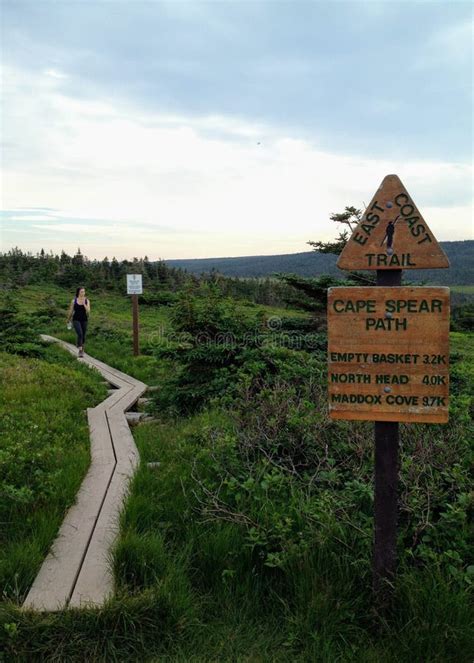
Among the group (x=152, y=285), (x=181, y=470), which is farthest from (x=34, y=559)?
(x=152, y=285)

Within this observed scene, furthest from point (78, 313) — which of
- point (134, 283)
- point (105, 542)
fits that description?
point (105, 542)

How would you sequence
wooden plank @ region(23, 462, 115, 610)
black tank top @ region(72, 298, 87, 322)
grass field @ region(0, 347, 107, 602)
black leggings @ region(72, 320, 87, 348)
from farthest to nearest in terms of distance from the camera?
black tank top @ region(72, 298, 87, 322) → black leggings @ region(72, 320, 87, 348) → grass field @ region(0, 347, 107, 602) → wooden plank @ region(23, 462, 115, 610)

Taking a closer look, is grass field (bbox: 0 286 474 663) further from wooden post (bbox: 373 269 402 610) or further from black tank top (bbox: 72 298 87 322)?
black tank top (bbox: 72 298 87 322)

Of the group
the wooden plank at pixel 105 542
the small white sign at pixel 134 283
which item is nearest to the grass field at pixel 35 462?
the wooden plank at pixel 105 542

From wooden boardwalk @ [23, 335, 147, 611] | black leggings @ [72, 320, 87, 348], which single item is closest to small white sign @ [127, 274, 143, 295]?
black leggings @ [72, 320, 87, 348]

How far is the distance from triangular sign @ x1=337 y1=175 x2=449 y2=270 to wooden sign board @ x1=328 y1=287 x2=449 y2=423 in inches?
6.2

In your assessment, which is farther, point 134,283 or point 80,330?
point 134,283

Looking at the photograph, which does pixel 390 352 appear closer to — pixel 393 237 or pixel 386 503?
pixel 393 237

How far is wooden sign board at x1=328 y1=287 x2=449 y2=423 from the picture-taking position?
2643 millimetres

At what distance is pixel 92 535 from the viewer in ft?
11.3

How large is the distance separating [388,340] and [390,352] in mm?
67

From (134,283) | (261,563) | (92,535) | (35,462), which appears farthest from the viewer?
(134,283)

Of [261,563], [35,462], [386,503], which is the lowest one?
[261,563]

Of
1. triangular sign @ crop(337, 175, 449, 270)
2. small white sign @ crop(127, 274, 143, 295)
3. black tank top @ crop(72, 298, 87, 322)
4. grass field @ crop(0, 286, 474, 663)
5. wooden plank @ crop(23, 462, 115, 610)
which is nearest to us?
grass field @ crop(0, 286, 474, 663)
